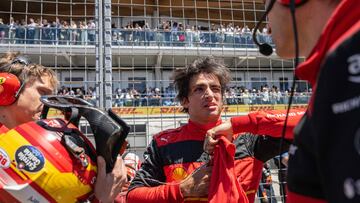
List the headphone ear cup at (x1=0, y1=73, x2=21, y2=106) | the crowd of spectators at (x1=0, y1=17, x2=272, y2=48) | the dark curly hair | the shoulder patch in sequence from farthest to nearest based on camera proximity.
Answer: the crowd of spectators at (x1=0, y1=17, x2=272, y2=48) → the dark curly hair → the shoulder patch → the headphone ear cup at (x1=0, y1=73, x2=21, y2=106)

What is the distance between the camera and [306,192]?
0.56 meters

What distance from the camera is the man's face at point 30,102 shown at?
150 cm

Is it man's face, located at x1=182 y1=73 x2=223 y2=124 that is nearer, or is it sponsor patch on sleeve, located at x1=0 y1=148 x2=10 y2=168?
sponsor patch on sleeve, located at x1=0 y1=148 x2=10 y2=168

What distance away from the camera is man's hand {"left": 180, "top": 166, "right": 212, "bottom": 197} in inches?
64.4

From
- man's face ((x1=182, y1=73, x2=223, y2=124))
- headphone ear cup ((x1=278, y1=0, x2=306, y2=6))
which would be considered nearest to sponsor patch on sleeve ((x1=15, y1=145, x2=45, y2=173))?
headphone ear cup ((x1=278, y1=0, x2=306, y2=6))

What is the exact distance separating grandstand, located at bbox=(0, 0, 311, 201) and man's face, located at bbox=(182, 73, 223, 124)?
91cm

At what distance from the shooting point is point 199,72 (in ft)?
6.54

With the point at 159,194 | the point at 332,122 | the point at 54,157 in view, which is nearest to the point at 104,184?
the point at 54,157

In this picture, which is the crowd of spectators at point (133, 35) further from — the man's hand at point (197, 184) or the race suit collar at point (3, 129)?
the race suit collar at point (3, 129)

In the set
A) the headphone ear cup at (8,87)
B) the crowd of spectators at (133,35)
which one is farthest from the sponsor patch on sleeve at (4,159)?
the crowd of spectators at (133,35)

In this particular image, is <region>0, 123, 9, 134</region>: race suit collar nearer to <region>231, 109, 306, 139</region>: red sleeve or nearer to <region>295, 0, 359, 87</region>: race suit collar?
<region>231, 109, 306, 139</region>: red sleeve

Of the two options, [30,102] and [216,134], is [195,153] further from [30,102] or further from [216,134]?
[30,102]

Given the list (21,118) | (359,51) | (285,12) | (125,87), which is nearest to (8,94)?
(21,118)

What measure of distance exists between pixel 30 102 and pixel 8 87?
106mm
